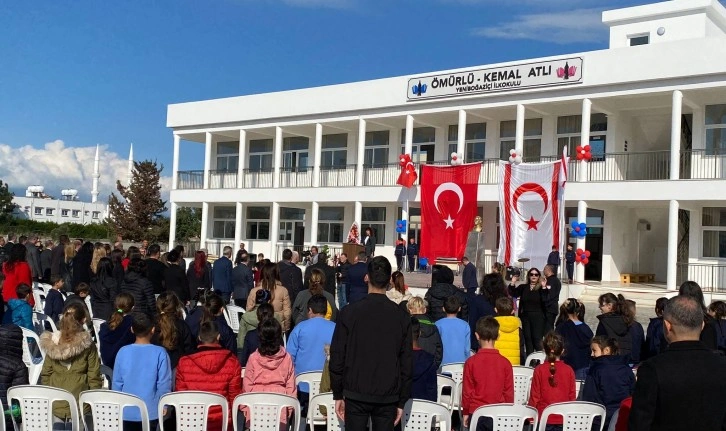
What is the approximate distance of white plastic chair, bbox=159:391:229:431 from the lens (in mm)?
5176

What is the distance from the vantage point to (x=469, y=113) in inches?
1035

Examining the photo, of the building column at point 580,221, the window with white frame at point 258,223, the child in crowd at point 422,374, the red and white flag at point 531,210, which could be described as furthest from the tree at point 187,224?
the child in crowd at point 422,374

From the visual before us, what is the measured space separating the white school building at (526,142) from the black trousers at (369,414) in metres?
18.5

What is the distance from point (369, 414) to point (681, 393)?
1965mm

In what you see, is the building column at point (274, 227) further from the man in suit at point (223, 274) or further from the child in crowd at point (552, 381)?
the child in crowd at point (552, 381)

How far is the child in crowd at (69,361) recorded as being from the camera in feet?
19.0

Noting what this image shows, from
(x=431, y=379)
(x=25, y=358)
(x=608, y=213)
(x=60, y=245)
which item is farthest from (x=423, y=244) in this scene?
(x=431, y=379)

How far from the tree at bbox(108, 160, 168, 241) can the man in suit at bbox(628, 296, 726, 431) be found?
4943cm

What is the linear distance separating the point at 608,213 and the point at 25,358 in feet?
64.9

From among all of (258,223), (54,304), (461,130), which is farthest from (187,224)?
(54,304)

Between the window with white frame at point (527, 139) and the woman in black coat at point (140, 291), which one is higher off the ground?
the window with white frame at point (527, 139)

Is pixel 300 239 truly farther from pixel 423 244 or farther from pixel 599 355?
pixel 599 355

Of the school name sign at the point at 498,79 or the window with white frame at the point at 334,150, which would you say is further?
the window with white frame at the point at 334,150

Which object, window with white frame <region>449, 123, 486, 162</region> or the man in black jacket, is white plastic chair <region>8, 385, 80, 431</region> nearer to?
the man in black jacket
